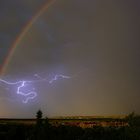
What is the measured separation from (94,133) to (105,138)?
20.5 feet

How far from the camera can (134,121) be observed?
35156mm

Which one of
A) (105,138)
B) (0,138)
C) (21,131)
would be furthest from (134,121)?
(21,131)

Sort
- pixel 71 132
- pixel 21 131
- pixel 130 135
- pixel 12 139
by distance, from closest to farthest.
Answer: pixel 130 135 → pixel 71 132 → pixel 12 139 → pixel 21 131

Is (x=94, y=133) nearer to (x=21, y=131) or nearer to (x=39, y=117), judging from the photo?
→ (x=39, y=117)

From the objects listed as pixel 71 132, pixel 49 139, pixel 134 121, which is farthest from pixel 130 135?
pixel 71 132

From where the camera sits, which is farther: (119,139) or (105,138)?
(105,138)

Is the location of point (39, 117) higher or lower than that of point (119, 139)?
higher

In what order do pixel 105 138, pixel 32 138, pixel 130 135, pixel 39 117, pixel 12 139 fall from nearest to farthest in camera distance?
pixel 130 135 → pixel 105 138 → pixel 32 138 → pixel 39 117 → pixel 12 139

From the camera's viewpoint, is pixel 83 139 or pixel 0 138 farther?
pixel 0 138

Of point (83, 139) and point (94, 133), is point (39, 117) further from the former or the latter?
point (83, 139)

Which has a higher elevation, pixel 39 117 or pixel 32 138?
pixel 39 117

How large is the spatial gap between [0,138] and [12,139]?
8.38 feet

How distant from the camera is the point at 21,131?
2509 inches

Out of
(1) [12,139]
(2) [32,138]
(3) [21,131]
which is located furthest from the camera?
(3) [21,131]
